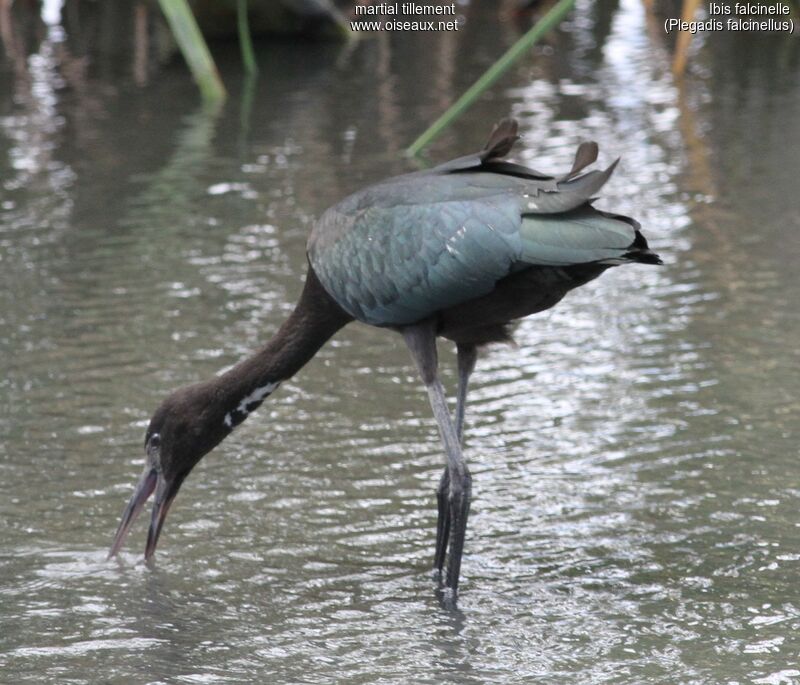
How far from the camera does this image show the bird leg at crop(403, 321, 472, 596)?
5.84 meters

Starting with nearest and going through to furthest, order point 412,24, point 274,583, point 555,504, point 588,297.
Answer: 1. point 274,583
2. point 555,504
3. point 588,297
4. point 412,24

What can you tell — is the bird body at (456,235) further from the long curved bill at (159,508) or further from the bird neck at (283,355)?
the long curved bill at (159,508)

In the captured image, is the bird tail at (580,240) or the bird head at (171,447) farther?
the bird head at (171,447)

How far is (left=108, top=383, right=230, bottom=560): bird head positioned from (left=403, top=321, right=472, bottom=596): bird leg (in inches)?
36.6

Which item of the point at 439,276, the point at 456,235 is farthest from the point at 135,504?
the point at 456,235

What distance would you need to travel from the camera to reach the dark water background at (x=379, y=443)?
5.43m

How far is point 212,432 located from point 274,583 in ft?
2.33

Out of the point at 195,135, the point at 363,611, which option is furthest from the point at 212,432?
the point at 195,135

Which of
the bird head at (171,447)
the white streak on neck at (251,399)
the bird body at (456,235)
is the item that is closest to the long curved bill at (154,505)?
the bird head at (171,447)

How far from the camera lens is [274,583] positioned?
5.96 metres

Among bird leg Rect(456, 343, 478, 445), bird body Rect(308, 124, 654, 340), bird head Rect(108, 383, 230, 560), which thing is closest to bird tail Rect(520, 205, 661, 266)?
bird body Rect(308, 124, 654, 340)

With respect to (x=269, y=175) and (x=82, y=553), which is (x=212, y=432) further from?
(x=269, y=175)

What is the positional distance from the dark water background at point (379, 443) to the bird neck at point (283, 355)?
63 cm

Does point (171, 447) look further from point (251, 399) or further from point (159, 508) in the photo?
point (251, 399)
